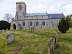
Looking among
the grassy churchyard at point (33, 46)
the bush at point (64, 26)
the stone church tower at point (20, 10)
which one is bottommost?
the grassy churchyard at point (33, 46)

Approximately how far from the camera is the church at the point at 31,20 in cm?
3469

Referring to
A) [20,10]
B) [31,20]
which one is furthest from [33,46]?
[20,10]

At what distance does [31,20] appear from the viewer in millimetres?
35688

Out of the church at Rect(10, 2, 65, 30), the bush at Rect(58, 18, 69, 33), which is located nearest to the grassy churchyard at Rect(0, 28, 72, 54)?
the bush at Rect(58, 18, 69, 33)

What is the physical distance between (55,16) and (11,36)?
3190cm

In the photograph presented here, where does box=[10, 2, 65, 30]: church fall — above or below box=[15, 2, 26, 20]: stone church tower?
below

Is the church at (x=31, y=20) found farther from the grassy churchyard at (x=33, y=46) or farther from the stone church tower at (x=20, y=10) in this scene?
the grassy churchyard at (x=33, y=46)

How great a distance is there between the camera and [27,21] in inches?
1387

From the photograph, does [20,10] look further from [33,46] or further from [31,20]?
[33,46]

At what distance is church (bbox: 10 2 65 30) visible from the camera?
34.7 meters

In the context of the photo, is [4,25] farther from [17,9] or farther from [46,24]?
[46,24]

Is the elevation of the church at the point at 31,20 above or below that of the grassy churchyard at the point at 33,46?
above

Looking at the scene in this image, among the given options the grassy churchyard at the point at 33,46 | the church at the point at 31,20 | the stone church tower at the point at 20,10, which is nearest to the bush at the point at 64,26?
the grassy churchyard at the point at 33,46

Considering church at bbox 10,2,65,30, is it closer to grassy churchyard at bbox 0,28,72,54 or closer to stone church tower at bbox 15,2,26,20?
stone church tower at bbox 15,2,26,20
